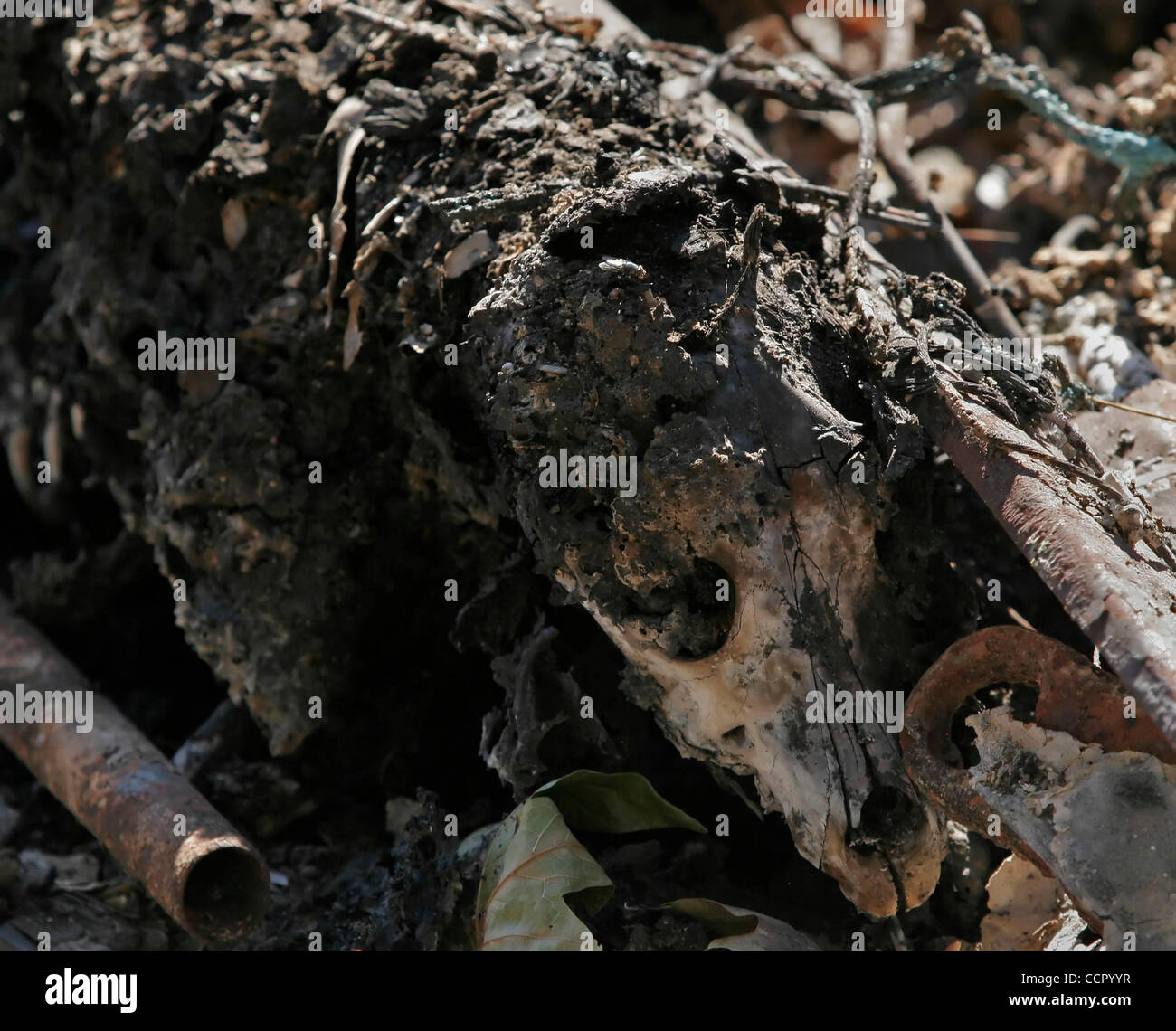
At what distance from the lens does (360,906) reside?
9.17 feet

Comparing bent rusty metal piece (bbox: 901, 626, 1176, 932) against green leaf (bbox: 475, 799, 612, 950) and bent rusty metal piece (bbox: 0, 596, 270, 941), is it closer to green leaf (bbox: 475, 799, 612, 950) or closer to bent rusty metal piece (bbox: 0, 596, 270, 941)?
green leaf (bbox: 475, 799, 612, 950)

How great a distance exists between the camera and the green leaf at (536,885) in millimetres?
2365

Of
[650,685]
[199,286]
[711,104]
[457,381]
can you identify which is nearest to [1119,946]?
[650,685]

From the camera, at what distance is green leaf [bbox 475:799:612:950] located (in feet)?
7.76

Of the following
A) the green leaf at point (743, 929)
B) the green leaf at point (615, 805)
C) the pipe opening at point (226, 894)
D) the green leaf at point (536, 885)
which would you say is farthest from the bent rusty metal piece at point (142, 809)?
the green leaf at point (743, 929)

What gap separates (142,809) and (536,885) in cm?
102

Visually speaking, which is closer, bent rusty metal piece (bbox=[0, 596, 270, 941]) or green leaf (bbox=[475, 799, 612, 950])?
green leaf (bbox=[475, 799, 612, 950])

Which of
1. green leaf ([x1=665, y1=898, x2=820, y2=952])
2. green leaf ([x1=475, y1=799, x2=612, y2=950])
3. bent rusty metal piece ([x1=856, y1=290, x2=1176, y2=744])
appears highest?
bent rusty metal piece ([x1=856, y1=290, x2=1176, y2=744])

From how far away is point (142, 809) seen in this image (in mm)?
2877

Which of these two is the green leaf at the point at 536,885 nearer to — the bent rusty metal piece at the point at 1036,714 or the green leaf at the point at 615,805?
the green leaf at the point at 615,805

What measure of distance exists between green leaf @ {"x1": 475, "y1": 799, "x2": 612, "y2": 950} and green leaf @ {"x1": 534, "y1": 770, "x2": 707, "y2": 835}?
8 centimetres

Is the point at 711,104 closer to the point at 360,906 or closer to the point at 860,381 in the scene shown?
Answer: the point at 860,381

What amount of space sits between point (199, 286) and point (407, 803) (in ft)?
4.78

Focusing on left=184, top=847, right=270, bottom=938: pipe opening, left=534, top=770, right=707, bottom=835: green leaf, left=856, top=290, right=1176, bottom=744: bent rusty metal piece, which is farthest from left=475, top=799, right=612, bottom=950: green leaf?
left=856, top=290, right=1176, bottom=744: bent rusty metal piece
